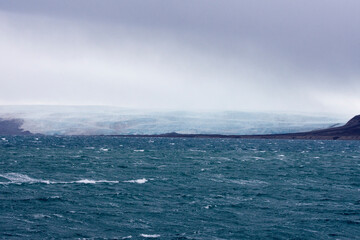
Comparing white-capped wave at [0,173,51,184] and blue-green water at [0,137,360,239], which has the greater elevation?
→ white-capped wave at [0,173,51,184]

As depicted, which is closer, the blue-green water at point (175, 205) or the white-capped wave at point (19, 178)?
the blue-green water at point (175, 205)

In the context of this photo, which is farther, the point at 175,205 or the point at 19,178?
the point at 19,178

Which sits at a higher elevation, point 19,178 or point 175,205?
point 19,178

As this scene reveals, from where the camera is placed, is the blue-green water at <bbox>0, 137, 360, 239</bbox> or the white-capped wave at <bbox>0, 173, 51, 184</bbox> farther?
the white-capped wave at <bbox>0, 173, 51, 184</bbox>

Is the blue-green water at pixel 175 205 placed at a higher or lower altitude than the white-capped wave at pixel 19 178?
A: lower

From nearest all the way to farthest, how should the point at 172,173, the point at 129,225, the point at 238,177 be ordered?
1. the point at 129,225
2. the point at 238,177
3. the point at 172,173

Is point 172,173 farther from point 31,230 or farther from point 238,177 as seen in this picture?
point 31,230

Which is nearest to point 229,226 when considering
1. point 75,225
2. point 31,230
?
point 75,225

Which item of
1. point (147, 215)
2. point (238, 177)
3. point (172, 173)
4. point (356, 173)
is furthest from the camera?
point (356, 173)

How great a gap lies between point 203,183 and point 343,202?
1367 centimetres

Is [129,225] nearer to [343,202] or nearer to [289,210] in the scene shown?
[289,210]

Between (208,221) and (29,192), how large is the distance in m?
15.9

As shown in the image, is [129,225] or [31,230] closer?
[31,230]

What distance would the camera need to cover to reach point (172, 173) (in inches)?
2202
